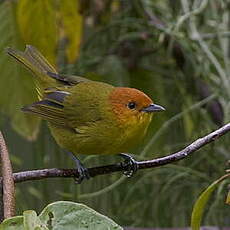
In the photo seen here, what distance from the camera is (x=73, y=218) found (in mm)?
785

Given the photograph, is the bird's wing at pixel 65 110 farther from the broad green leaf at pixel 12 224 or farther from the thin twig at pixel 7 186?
the broad green leaf at pixel 12 224

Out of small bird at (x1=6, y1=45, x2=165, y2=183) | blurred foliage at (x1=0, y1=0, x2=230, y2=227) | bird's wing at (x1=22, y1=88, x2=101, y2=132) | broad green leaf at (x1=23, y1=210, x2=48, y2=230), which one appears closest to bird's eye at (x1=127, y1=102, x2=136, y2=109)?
small bird at (x1=6, y1=45, x2=165, y2=183)

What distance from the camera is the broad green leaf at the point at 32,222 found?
2.37 feet

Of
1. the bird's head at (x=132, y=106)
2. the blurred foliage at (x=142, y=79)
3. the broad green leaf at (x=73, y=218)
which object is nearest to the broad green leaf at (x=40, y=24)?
the blurred foliage at (x=142, y=79)

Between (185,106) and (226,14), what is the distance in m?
0.47

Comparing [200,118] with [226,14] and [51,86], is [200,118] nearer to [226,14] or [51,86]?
[226,14]

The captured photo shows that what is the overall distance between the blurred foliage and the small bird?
0.11 m

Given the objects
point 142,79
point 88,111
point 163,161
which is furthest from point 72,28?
point 163,161

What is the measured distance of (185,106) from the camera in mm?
3098

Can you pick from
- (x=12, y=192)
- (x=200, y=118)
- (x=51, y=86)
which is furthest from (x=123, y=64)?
(x=12, y=192)

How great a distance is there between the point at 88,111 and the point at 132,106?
217mm

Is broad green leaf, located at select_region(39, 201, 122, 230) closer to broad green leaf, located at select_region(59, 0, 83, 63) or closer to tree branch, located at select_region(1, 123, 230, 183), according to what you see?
tree branch, located at select_region(1, 123, 230, 183)

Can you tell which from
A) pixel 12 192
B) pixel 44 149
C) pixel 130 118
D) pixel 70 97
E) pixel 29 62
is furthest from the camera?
pixel 44 149

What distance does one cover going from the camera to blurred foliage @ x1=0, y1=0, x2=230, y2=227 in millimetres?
2553
